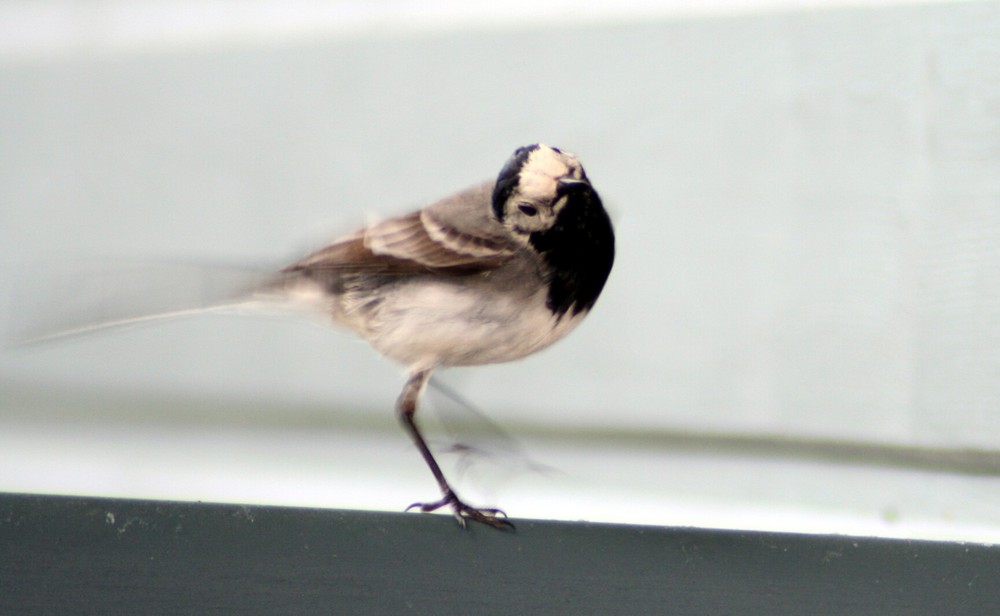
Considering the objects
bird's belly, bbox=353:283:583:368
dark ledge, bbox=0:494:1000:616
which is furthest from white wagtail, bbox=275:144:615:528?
dark ledge, bbox=0:494:1000:616

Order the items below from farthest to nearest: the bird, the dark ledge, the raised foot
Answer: the bird, the raised foot, the dark ledge

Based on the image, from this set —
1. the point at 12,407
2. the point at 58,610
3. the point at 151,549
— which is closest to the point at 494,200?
the point at 151,549

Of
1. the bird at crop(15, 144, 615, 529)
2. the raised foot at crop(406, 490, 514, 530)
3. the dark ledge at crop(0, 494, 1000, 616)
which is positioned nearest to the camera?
the dark ledge at crop(0, 494, 1000, 616)

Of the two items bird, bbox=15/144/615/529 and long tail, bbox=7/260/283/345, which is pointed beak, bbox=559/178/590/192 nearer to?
bird, bbox=15/144/615/529

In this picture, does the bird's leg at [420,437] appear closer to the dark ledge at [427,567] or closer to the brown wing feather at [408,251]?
the brown wing feather at [408,251]

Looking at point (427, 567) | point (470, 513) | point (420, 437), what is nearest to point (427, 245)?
point (420, 437)

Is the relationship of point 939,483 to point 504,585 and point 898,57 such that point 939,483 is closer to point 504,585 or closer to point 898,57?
point 898,57

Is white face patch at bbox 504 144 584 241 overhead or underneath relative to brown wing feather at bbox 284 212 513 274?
overhead

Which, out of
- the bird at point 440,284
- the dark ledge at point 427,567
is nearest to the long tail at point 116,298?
the bird at point 440,284
